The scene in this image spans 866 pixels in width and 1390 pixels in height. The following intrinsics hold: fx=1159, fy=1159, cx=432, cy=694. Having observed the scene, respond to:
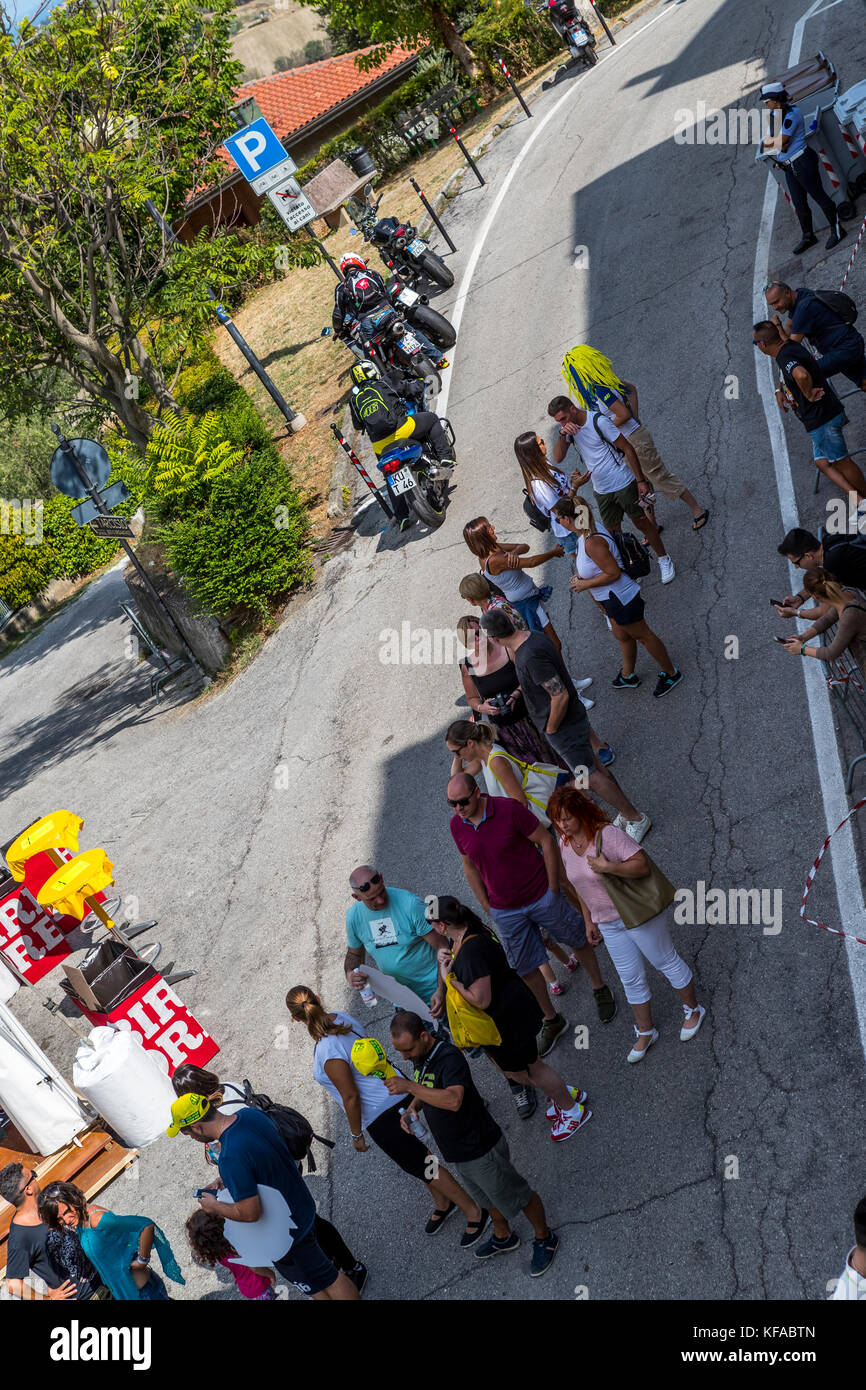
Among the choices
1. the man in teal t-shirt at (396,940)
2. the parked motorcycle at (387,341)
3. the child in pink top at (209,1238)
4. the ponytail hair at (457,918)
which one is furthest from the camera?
the parked motorcycle at (387,341)

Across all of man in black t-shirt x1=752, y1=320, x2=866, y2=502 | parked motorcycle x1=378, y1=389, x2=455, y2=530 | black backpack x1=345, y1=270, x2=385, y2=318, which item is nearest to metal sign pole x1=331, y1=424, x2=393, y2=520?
parked motorcycle x1=378, y1=389, x2=455, y2=530

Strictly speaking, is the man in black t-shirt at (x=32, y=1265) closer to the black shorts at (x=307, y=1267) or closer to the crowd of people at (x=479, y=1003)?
the crowd of people at (x=479, y=1003)

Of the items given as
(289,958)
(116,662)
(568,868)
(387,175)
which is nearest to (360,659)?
(289,958)

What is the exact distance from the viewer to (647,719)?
8.88 meters

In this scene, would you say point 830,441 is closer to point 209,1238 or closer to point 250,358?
point 209,1238

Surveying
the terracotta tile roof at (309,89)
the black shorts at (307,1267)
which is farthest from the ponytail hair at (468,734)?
the terracotta tile roof at (309,89)

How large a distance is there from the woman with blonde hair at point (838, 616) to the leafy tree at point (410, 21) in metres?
25.5

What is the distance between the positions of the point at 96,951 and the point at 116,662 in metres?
11.6

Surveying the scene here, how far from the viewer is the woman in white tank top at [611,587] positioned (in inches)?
318

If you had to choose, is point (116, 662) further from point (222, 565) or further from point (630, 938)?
point (630, 938)

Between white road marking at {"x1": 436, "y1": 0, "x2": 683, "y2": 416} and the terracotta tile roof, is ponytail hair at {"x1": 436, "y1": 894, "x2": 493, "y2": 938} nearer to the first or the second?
white road marking at {"x1": 436, "y1": 0, "x2": 683, "y2": 416}

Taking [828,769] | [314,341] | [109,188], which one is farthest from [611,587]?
[314,341]

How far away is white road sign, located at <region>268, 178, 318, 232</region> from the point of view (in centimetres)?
1727

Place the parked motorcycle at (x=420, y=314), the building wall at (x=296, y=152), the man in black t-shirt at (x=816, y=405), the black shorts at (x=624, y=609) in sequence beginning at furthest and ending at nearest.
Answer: the building wall at (x=296, y=152) < the parked motorcycle at (x=420, y=314) < the man in black t-shirt at (x=816, y=405) < the black shorts at (x=624, y=609)
